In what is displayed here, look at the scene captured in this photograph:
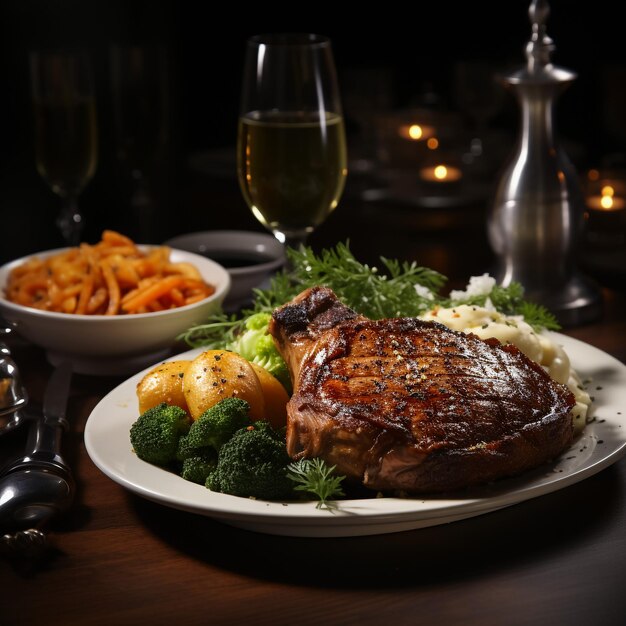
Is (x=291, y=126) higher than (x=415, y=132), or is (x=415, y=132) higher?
(x=291, y=126)

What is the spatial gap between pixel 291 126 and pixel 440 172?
164 centimetres

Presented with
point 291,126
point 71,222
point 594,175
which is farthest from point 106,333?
point 594,175

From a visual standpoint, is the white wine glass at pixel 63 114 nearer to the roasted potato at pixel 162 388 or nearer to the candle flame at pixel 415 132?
the roasted potato at pixel 162 388

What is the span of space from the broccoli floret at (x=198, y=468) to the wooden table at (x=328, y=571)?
2.7 inches

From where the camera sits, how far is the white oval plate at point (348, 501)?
4.92ft

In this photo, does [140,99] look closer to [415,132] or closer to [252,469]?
[415,132]

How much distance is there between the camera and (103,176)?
4707 mm

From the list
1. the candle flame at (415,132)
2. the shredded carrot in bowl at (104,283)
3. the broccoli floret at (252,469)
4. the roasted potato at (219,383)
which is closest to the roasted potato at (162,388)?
the roasted potato at (219,383)

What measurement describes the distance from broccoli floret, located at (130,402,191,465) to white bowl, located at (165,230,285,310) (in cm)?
104

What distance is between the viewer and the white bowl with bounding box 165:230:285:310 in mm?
2807

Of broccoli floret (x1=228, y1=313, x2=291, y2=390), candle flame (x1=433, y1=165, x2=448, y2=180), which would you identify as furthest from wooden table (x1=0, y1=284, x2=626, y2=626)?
candle flame (x1=433, y1=165, x2=448, y2=180)

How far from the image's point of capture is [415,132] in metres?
4.15

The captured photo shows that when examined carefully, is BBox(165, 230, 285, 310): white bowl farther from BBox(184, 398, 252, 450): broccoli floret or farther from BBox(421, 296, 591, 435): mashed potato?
BBox(184, 398, 252, 450): broccoli floret

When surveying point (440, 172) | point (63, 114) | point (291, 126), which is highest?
point (291, 126)
